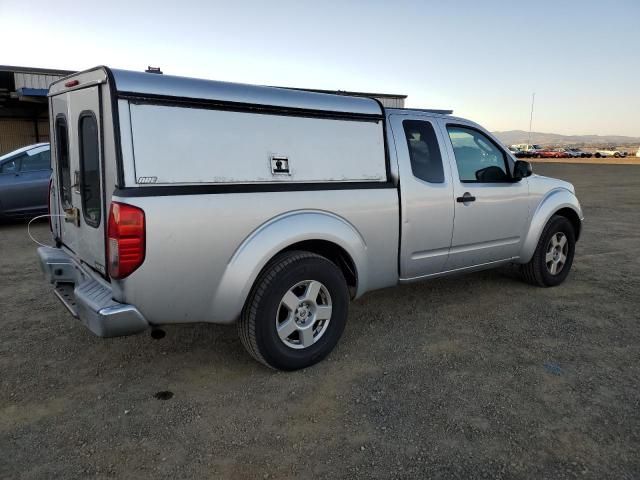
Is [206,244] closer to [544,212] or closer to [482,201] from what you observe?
[482,201]

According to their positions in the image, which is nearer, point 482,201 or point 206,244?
point 206,244

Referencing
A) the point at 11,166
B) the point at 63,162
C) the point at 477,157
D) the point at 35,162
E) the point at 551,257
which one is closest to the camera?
the point at 63,162

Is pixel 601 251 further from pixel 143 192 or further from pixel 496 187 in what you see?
pixel 143 192

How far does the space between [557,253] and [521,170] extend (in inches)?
50.2

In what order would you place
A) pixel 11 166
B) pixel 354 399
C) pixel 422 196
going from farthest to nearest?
pixel 11 166
pixel 422 196
pixel 354 399

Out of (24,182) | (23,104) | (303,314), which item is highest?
(23,104)

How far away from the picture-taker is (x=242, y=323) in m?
3.35

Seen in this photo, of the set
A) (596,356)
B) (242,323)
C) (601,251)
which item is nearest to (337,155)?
(242,323)

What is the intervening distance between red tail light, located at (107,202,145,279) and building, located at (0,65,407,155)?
637 inches

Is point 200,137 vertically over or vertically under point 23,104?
under

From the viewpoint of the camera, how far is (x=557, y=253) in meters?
5.52

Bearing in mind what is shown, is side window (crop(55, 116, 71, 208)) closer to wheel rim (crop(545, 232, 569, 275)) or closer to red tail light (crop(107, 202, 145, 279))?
red tail light (crop(107, 202, 145, 279))

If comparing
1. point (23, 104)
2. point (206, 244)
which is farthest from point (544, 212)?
point (23, 104)

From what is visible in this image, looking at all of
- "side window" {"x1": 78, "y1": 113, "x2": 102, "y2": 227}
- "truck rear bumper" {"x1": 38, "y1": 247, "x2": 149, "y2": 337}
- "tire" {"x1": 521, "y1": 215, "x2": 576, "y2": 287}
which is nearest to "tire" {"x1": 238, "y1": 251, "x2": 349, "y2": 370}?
"truck rear bumper" {"x1": 38, "y1": 247, "x2": 149, "y2": 337}
